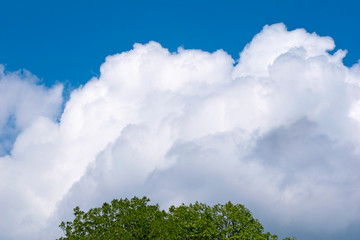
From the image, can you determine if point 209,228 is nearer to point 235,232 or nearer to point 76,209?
point 235,232

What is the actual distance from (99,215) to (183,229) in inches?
648

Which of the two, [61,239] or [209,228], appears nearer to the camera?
[61,239]

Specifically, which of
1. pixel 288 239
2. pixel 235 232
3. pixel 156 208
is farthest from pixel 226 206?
pixel 156 208

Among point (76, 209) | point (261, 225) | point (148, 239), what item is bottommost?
point (148, 239)

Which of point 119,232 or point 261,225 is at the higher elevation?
point 261,225

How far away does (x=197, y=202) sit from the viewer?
244 feet

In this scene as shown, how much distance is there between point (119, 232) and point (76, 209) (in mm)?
6967

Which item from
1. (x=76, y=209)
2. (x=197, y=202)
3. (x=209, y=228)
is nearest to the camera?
(x=76, y=209)

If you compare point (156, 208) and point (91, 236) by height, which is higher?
point (156, 208)

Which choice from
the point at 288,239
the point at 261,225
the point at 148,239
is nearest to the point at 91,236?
the point at 148,239

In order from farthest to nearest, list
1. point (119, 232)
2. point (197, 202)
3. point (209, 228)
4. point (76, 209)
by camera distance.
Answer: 1. point (197, 202)
2. point (209, 228)
3. point (76, 209)
4. point (119, 232)

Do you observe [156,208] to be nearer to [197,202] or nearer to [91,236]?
[91,236]

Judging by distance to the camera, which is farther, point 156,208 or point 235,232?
point 235,232

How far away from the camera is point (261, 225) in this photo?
72500 millimetres
